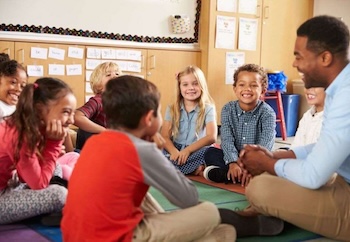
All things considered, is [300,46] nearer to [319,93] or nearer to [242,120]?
[319,93]

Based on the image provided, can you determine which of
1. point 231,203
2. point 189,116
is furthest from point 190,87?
point 231,203

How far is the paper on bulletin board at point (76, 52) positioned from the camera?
3957 mm

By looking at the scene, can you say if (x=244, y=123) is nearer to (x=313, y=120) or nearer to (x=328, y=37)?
(x=313, y=120)

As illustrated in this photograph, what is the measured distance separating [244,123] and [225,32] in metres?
2.26

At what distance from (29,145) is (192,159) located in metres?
1.36

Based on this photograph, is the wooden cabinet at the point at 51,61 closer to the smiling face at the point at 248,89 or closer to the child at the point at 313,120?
the smiling face at the point at 248,89

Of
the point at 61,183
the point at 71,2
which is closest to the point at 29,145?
the point at 61,183

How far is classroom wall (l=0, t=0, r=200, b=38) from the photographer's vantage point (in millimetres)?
3734

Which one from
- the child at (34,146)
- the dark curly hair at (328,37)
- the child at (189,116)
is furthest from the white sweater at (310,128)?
the child at (34,146)

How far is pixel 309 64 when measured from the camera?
1594 millimetres

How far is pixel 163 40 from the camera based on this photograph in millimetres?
4480

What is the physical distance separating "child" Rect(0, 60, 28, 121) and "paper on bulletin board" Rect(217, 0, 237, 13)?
2.73 m

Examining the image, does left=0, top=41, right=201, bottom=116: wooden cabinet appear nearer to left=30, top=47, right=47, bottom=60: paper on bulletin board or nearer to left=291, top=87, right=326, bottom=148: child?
left=30, top=47, right=47, bottom=60: paper on bulletin board

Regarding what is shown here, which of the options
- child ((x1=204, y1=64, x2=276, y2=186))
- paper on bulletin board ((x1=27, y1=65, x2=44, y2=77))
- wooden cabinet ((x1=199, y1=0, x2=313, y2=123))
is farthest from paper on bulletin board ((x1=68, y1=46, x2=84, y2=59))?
child ((x1=204, y1=64, x2=276, y2=186))
